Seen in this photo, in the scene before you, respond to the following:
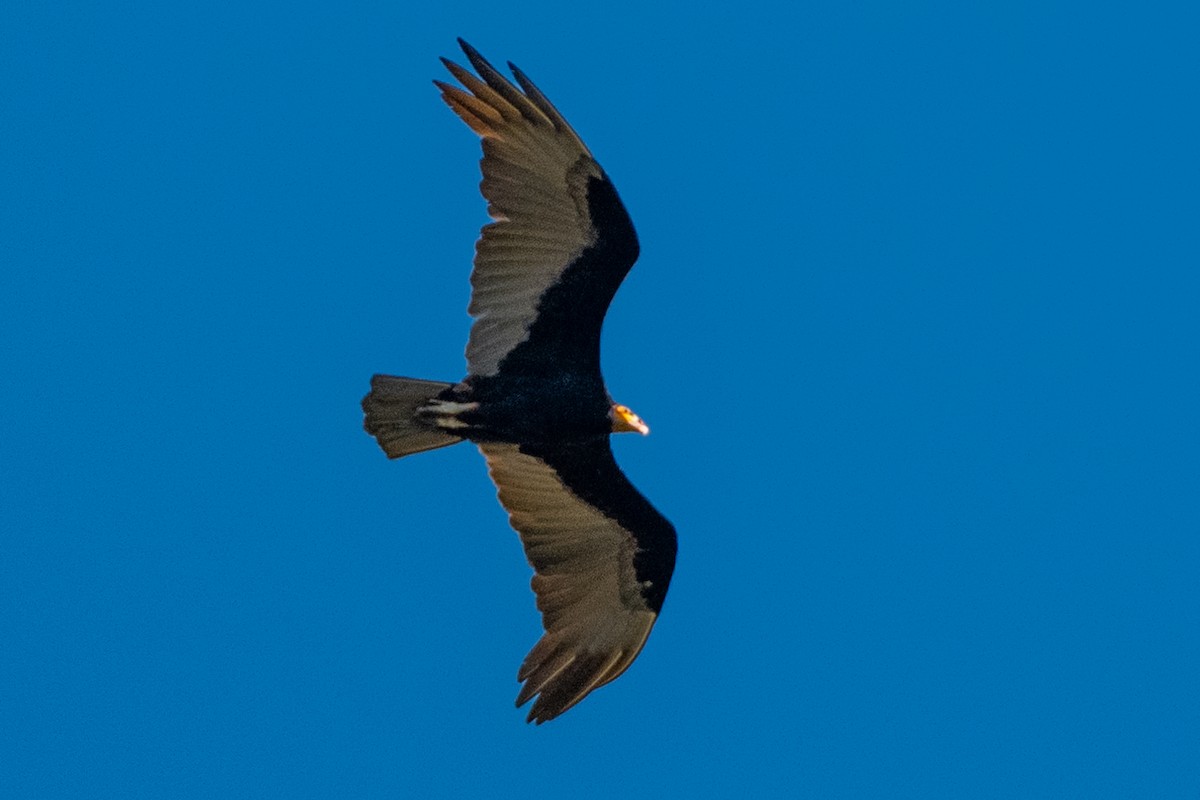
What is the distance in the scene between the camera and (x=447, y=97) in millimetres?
11492

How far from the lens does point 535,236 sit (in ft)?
39.1

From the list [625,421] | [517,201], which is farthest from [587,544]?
[517,201]

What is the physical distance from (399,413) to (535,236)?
1.27 metres

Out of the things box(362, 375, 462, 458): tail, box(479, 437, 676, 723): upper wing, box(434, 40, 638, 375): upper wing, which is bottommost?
box(479, 437, 676, 723): upper wing

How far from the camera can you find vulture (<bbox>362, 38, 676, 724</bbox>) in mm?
11672

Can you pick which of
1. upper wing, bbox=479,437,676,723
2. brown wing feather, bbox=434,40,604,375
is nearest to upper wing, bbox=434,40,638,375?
brown wing feather, bbox=434,40,604,375

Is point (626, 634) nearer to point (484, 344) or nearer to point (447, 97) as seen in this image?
point (484, 344)

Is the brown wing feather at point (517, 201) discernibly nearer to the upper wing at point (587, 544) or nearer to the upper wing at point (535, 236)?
the upper wing at point (535, 236)

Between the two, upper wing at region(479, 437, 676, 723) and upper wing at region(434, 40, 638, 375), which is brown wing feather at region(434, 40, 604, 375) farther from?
upper wing at region(479, 437, 676, 723)

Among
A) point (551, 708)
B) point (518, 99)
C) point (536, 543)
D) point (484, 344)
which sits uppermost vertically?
point (518, 99)

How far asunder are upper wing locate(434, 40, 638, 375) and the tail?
0.36 m

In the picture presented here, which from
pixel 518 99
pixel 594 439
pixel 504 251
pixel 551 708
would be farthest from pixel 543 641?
pixel 518 99

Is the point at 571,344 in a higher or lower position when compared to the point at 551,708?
higher

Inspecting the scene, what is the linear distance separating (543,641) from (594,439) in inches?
48.7
